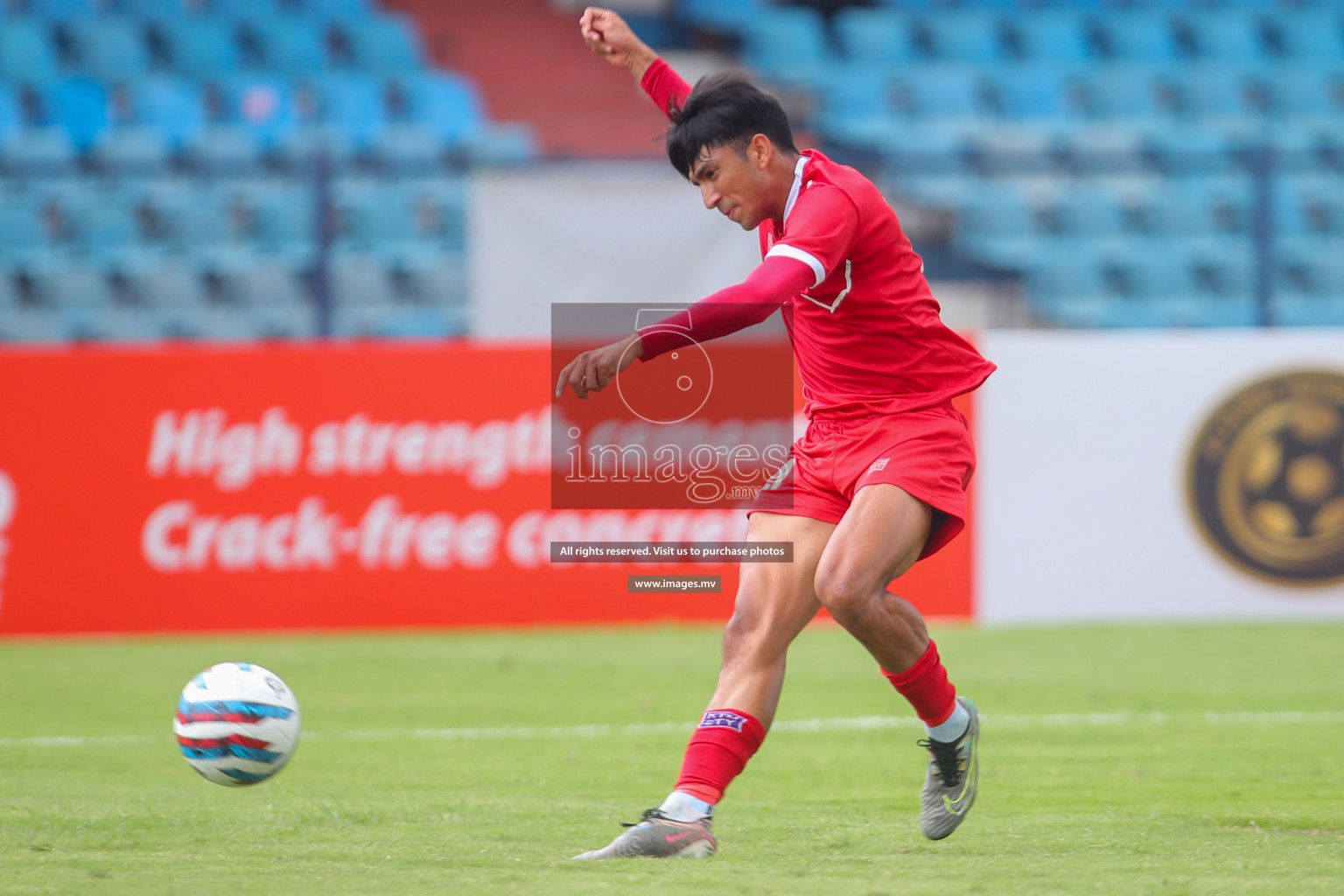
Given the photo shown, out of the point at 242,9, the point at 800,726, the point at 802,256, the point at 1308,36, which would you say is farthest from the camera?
the point at 1308,36

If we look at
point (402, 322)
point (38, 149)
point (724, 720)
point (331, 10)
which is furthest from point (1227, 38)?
point (724, 720)

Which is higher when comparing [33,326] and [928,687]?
[33,326]

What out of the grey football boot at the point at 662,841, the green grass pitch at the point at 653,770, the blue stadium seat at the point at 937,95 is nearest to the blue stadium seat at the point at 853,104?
the blue stadium seat at the point at 937,95

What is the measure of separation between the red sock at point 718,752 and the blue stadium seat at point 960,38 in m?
13.0

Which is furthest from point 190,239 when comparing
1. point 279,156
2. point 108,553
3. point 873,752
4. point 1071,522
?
point 873,752

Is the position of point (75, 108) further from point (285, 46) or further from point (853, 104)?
point (853, 104)

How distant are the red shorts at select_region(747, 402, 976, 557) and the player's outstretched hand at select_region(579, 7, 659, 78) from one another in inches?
54.0

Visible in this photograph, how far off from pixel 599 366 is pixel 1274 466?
672 centimetres

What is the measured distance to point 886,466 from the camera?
422 cm

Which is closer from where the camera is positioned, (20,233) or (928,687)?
(928,687)

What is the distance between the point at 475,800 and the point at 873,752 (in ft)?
5.29

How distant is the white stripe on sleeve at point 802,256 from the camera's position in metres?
3.84

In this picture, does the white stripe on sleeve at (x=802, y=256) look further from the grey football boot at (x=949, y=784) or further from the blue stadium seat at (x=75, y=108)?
the blue stadium seat at (x=75, y=108)

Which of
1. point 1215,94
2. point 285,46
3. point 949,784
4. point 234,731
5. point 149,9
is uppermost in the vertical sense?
point 149,9
